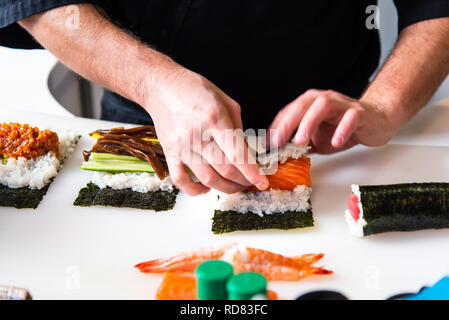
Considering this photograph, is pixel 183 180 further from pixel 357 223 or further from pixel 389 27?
pixel 389 27

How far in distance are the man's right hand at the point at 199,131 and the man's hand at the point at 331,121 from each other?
0.18 m

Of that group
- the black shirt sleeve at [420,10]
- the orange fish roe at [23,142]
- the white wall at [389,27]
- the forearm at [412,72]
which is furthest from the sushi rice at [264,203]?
the white wall at [389,27]

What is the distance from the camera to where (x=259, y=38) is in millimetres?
1959

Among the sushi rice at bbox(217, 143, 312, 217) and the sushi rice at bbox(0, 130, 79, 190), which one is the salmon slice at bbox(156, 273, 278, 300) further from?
the sushi rice at bbox(0, 130, 79, 190)

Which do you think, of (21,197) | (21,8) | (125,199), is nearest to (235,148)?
(125,199)

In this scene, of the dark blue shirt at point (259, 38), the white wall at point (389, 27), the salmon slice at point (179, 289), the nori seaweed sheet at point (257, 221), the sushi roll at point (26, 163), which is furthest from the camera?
the white wall at point (389, 27)

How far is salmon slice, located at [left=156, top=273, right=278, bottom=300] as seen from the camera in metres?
1.25

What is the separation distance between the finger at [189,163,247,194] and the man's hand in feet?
0.68

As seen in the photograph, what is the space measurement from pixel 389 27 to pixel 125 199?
240cm

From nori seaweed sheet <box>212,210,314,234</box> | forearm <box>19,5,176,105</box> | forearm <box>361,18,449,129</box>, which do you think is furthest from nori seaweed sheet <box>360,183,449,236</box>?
forearm <box>19,5,176,105</box>

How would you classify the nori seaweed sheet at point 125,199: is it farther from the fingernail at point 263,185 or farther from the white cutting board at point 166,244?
the fingernail at point 263,185

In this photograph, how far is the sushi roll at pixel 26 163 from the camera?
5.35ft

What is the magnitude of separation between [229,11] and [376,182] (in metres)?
0.76
